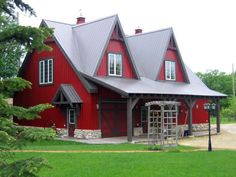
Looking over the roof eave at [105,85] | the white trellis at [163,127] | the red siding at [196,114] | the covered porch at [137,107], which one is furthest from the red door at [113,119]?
the red siding at [196,114]

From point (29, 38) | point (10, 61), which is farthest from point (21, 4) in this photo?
point (10, 61)

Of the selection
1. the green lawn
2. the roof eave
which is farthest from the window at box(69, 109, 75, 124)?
the green lawn

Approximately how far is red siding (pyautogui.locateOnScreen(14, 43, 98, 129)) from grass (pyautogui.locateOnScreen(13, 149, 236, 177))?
965cm

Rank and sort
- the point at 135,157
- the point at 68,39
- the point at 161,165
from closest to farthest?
the point at 161,165, the point at 135,157, the point at 68,39

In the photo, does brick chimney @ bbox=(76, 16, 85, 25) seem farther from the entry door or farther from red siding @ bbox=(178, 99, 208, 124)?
red siding @ bbox=(178, 99, 208, 124)

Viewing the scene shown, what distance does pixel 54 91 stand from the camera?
85.5 ft

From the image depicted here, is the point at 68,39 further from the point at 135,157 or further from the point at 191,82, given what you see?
the point at 135,157

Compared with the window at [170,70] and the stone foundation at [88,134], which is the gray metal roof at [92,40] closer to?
the stone foundation at [88,134]

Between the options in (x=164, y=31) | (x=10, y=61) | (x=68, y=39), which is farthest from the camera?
(x=10, y=61)

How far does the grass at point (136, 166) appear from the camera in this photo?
34.5 feet

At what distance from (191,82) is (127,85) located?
35.9ft

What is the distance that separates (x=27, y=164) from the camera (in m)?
4.60

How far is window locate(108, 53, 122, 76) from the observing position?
25500mm

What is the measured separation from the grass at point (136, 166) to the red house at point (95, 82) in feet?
27.5
